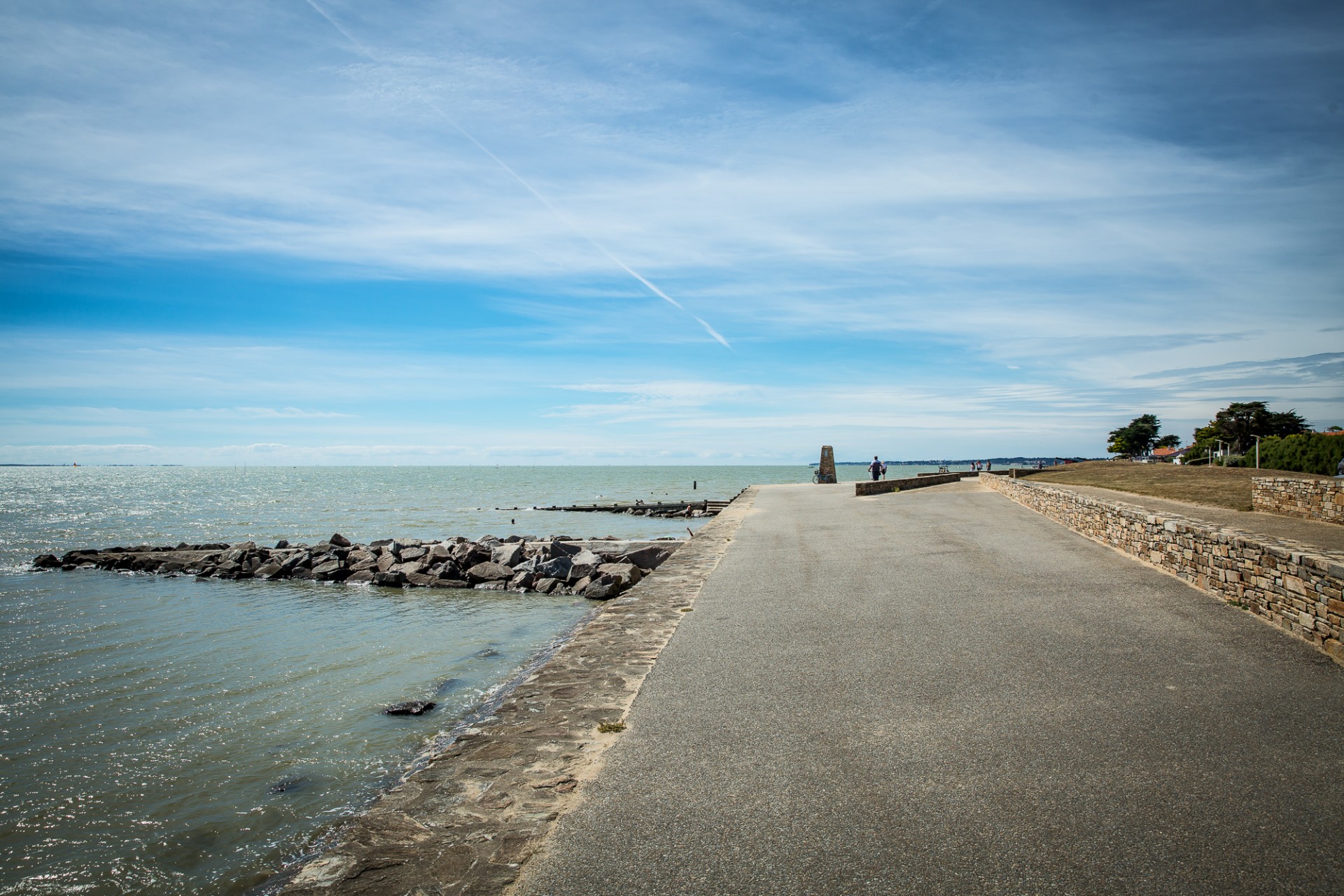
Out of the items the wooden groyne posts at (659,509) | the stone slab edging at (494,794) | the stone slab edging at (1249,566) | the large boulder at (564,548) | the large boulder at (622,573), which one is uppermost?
the stone slab edging at (1249,566)

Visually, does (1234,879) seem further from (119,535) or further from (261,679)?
(119,535)

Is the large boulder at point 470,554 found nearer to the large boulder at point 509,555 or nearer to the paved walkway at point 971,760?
the large boulder at point 509,555

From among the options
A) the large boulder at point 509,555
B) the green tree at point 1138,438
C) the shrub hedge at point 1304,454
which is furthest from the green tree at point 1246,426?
the large boulder at point 509,555

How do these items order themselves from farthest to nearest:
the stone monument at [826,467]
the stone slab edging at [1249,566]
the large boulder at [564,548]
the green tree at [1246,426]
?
the green tree at [1246,426] < the stone monument at [826,467] < the large boulder at [564,548] < the stone slab edging at [1249,566]

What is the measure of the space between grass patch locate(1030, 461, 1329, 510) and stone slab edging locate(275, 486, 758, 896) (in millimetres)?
16168

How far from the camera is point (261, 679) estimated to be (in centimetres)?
927

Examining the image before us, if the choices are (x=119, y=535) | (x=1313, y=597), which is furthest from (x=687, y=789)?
(x=119, y=535)

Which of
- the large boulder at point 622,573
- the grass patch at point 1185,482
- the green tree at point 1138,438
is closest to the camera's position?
the large boulder at point 622,573

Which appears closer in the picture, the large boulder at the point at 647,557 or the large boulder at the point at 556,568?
the large boulder at the point at 556,568

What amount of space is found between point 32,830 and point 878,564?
9.59 m

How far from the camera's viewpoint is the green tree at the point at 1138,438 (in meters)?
89.2

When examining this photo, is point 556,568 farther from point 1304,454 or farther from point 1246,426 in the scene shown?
point 1246,426

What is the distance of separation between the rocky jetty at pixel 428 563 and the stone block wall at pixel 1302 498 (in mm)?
13267

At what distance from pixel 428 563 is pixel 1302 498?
19375mm
